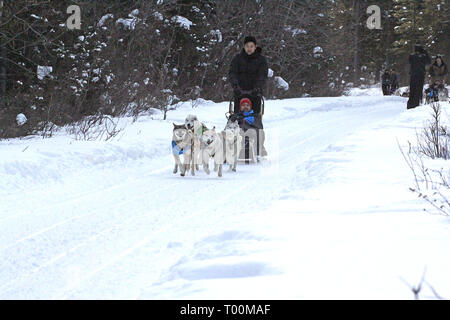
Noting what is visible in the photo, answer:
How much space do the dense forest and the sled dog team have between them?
5.27m

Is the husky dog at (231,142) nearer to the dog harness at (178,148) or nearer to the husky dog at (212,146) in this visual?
the husky dog at (212,146)

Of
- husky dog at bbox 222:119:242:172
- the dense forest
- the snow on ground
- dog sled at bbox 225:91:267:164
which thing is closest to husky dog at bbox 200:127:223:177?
husky dog at bbox 222:119:242:172

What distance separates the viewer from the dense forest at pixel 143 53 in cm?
1509

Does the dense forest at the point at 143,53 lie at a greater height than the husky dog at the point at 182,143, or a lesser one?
greater

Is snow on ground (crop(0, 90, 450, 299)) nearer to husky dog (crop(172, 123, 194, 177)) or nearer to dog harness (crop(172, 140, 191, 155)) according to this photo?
husky dog (crop(172, 123, 194, 177))

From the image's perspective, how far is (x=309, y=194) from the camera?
6887mm

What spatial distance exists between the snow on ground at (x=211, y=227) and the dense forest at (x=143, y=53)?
4.69 m

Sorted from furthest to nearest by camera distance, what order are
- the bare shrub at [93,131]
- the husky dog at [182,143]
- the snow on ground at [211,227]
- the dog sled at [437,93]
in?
the dog sled at [437,93], the bare shrub at [93,131], the husky dog at [182,143], the snow on ground at [211,227]

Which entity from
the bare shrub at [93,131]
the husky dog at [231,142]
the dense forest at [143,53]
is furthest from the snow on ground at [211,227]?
the dense forest at [143,53]

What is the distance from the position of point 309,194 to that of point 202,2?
18714 mm

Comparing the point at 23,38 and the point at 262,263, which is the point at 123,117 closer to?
the point at 23,38

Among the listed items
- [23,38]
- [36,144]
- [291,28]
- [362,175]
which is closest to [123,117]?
[23,38]

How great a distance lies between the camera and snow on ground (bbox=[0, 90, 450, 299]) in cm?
382
